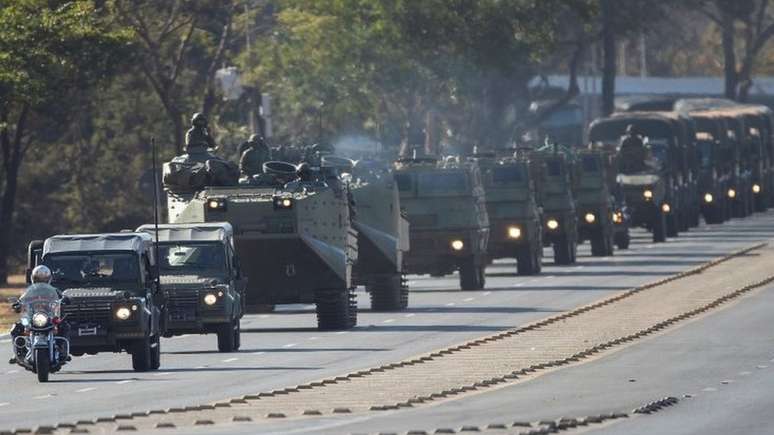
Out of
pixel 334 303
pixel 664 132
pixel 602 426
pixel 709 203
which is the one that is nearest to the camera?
pixel 602 426

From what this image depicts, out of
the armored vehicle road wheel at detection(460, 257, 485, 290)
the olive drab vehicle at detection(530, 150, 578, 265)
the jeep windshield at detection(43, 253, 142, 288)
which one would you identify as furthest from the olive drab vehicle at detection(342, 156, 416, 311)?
the olive drab vehicle at detection(530, 150, 578, 265)

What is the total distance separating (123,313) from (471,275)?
17736 millimetres

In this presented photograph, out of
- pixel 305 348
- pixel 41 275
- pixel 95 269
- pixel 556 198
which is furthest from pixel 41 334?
pixel 556 198

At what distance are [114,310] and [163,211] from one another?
27837mm

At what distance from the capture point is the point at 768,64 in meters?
138

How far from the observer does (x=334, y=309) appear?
3369 cm

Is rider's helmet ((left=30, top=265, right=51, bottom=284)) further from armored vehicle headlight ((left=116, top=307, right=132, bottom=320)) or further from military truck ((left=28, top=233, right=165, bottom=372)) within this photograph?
armored vehicle headlight ((left=116, top=307, right=132, bottom=320))

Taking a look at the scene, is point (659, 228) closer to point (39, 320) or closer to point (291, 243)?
point (291, 243)

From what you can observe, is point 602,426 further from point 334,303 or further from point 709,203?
point 709,203

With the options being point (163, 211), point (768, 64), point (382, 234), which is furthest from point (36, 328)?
point (768, 64)

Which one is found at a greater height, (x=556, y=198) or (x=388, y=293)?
(x=556, y=198)

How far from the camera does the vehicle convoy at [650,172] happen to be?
197 ft

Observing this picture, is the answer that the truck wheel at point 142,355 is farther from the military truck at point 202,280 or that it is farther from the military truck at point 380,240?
the military truck at point 380,240

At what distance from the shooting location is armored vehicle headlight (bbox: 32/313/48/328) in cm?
2497
